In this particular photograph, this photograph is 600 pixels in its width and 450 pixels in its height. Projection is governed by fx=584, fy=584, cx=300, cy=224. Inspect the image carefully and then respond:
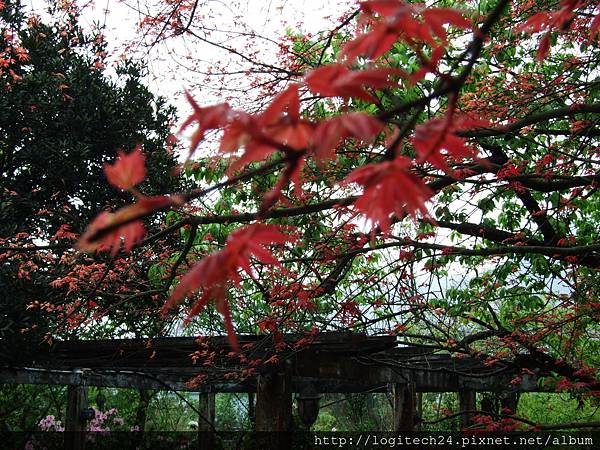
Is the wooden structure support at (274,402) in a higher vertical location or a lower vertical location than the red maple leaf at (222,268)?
lower

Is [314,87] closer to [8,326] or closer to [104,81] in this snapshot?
[8,326]

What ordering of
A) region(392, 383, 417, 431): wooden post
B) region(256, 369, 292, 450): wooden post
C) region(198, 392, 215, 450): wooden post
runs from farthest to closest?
region(198, 392, 215, 450): wooden post, region(392, 383, 417, 431): wooden post, region(256, 369, 292, 450): wooden post

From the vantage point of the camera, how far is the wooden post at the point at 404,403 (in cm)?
648

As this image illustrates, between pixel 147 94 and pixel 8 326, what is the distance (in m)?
3.89

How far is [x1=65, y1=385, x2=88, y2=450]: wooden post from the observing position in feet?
25.7

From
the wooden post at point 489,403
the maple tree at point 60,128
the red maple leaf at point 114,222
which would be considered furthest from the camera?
the wooden post at point 489,403

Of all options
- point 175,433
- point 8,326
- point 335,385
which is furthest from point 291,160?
point 175,433

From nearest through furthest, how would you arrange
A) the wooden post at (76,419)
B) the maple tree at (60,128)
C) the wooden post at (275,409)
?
the wooden post at (275,409) → the maple tree at (60,128) → the wooden post at (76,419)

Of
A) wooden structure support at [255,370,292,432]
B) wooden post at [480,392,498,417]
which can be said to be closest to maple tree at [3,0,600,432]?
wooden structure support at [255,370,292,432]

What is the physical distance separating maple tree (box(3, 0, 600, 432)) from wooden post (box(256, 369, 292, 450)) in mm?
451

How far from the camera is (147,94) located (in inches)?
335

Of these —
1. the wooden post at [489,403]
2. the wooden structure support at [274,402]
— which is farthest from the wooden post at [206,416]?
the wooden structure support at [274,402]

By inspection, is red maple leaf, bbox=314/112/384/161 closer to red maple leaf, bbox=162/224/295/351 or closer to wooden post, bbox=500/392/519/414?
red maple leaf, bbox=162/224/295/351

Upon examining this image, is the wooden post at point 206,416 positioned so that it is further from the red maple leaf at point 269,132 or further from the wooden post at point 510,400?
the red maple leaf at point 269,132
